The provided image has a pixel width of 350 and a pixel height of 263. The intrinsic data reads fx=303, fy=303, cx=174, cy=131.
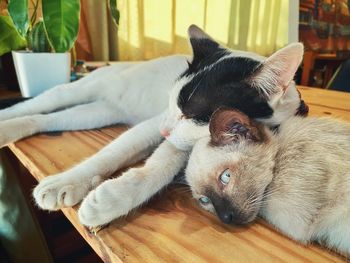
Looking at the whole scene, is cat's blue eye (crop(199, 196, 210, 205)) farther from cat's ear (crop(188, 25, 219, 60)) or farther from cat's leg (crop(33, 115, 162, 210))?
cat's ear (crop(188, 25, 219, 60))

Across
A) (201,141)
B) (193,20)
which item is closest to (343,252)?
(201,141)

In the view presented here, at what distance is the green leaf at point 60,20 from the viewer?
33.6 inches

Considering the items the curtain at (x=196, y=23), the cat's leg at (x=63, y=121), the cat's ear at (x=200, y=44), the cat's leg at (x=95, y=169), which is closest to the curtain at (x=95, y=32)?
the curtain at (x=196, y=23)

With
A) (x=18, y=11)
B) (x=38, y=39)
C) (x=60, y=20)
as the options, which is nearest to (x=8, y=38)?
(x=38, y=39)

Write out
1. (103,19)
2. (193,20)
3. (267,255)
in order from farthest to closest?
(193,20) → (103,19) → (267,255)

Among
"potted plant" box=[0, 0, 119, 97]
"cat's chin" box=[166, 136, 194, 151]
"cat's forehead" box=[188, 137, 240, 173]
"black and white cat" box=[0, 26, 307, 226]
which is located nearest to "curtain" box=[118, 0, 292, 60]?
"potted plant" box=[0, 0, 119, 97]

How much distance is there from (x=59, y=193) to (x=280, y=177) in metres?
0.35

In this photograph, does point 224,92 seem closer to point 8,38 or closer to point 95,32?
point 8,38

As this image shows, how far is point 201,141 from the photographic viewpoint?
1.70 feet

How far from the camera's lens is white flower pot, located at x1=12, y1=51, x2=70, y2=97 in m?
1.04

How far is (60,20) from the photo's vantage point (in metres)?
0.86

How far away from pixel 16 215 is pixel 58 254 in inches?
15.6

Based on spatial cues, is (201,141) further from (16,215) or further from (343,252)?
(16,215)

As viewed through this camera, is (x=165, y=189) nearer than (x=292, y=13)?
Yes
